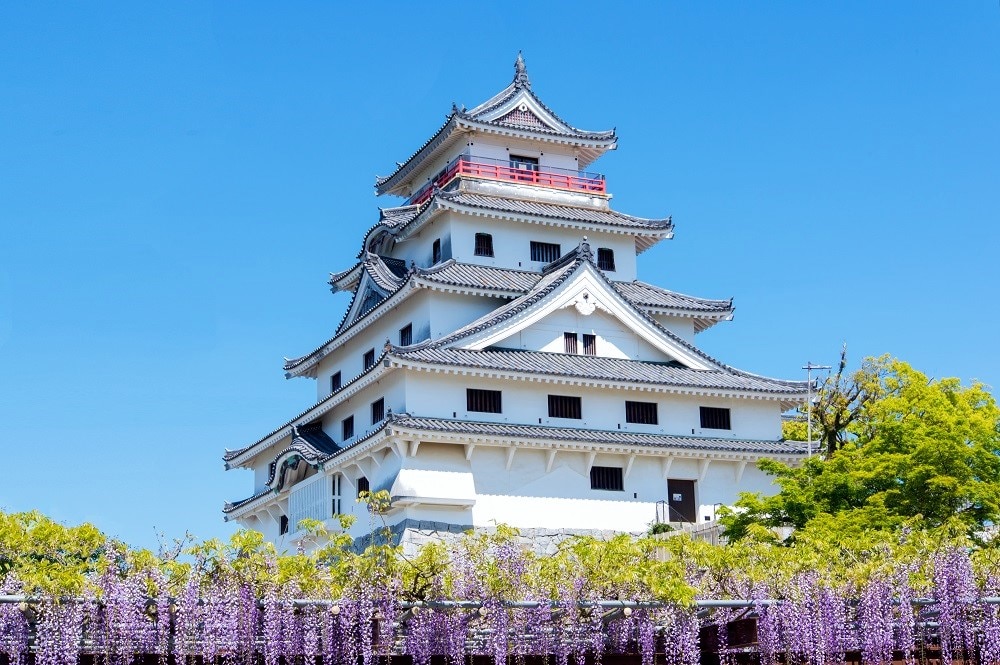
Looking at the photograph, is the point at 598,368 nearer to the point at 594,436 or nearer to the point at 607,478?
the point at 594,436

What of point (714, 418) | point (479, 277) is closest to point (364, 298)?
point (479, 277)

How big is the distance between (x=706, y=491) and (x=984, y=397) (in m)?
11.9

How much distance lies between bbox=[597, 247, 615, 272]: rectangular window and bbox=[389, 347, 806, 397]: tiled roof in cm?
488

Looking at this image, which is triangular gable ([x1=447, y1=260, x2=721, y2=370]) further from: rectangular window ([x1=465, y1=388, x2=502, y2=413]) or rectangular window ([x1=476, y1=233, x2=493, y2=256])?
rectangular window ([x1=476, y1=233, x2=493, y2=256])

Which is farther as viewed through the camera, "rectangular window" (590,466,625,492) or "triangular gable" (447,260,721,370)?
"triangular gable" (447,260,721,370)

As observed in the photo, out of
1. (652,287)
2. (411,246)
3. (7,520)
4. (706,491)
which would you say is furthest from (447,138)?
(7,520)

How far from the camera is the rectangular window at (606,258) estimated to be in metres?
38.9

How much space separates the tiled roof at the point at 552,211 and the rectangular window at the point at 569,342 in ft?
15.0

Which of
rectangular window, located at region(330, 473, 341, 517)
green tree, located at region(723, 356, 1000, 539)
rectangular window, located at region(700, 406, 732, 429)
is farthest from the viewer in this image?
rectangular window, located at region(700, 406, 732, 429)

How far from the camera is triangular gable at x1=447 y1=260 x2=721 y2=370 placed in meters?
33.3

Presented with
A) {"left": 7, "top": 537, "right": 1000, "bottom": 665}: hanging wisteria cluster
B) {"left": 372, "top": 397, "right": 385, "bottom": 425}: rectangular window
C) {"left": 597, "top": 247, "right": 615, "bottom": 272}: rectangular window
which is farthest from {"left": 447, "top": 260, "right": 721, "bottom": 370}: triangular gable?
{"left": 7, "top": 537, "right": 1000, "bottom": 665}: hanging wisteria cluster

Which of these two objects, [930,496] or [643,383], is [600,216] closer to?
[643,383]

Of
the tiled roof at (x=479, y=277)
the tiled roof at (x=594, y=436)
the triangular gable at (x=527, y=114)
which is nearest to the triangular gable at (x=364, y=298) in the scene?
the tiled roof at (x=479, y=277)

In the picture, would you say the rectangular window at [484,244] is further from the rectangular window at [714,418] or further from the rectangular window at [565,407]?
the rectangular window at [714,418]
